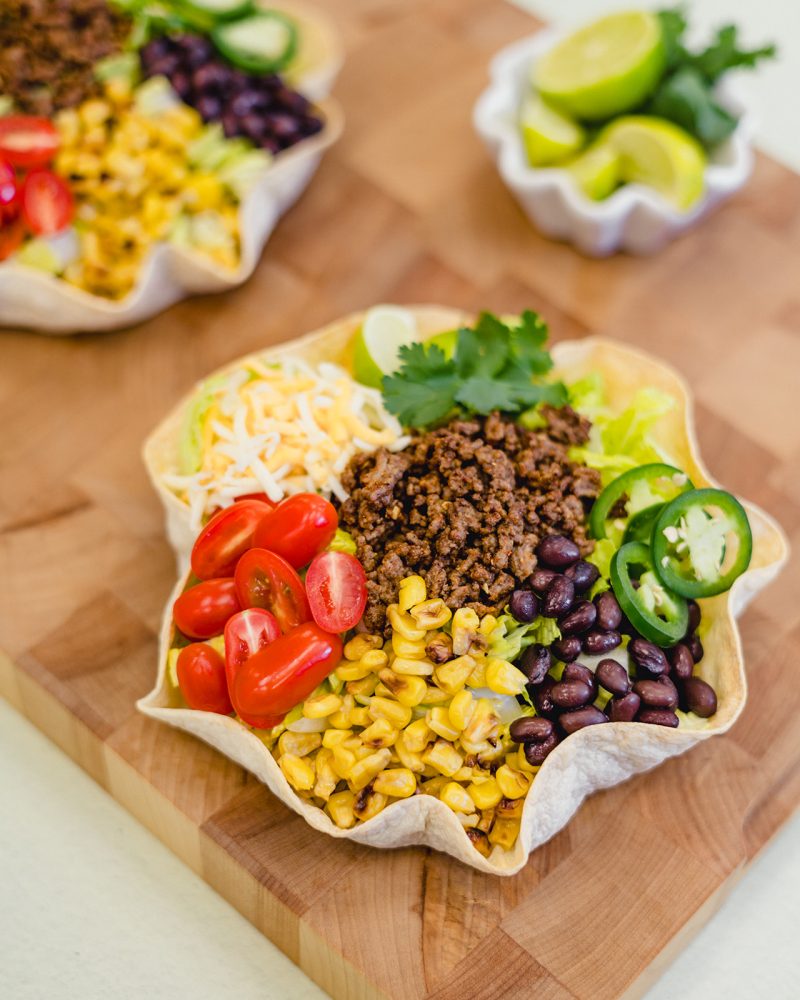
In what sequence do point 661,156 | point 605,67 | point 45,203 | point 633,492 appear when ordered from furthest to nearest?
point 605,67
point 661,156
point 45,203
point 633,492

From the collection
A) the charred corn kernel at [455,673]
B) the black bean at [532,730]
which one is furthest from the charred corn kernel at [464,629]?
the black bean at [532,730]

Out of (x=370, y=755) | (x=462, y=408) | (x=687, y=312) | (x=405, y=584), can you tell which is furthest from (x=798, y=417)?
(x=370, y=755)

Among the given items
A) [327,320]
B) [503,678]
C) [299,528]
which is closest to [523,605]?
[503,678]

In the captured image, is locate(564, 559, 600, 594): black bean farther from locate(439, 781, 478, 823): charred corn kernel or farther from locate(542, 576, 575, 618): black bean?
locate(439, 781, 478, 823): charred corn kernel

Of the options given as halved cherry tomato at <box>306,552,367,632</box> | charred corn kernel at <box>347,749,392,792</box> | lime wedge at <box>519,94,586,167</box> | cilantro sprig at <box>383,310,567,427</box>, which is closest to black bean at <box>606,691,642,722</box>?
charred corn kernel at <box>347,749,392,792</box>

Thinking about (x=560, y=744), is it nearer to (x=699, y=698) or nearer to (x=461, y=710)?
(x=461, y=710)

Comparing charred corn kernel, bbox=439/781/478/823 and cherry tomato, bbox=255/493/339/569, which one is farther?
cherry tomato, bbox=255/493/339/569

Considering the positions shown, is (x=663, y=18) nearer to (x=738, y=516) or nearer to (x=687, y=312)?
(x=687, y=312)
